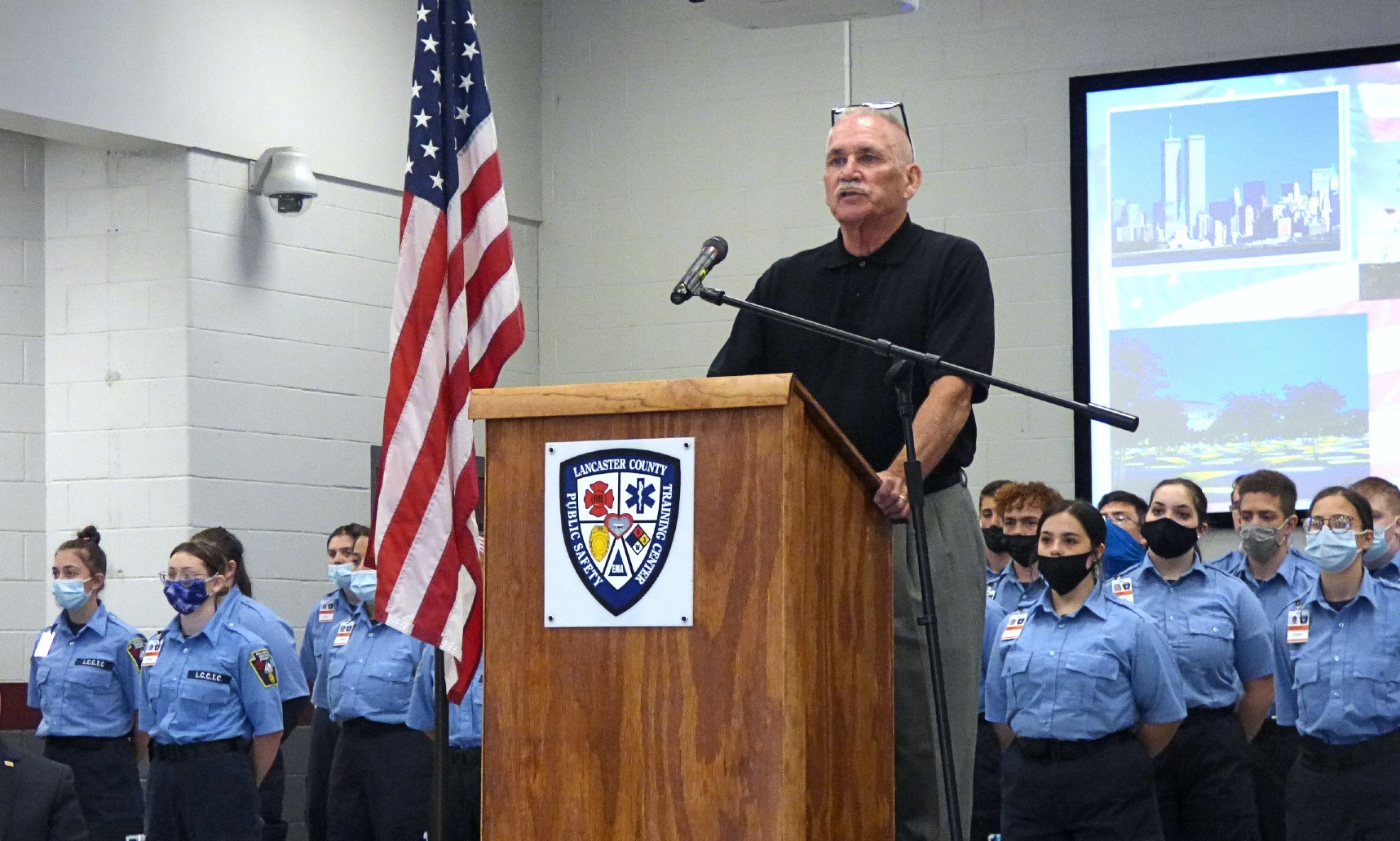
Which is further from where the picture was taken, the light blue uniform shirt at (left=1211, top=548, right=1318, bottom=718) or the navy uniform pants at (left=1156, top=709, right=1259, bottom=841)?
the light blue uniform shirt at (left=1211, top=548, right=1318, bottom=718)

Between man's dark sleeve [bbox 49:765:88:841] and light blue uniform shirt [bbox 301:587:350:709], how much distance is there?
245 cm

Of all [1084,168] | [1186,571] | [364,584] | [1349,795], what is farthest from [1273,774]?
[364,584]

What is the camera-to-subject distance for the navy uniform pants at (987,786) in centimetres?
680

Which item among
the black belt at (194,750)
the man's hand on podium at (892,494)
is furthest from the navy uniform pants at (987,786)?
the man's hand on podium at (892,494)

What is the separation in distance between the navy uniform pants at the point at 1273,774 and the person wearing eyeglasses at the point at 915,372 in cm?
395

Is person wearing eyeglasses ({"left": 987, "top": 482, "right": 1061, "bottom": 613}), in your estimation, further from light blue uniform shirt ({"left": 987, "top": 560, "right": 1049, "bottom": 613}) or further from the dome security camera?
the dome security camera

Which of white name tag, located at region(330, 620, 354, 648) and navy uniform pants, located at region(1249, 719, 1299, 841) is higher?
white name tag, located at region(330, 620, 354, 648)

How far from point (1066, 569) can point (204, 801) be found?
10.6 ft

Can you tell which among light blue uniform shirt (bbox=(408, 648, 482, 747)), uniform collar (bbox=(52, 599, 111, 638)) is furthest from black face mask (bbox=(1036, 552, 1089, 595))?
uniform collar (bbox=(52, 599, 111, 638))

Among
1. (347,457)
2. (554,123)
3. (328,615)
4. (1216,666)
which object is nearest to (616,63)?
(554,123)

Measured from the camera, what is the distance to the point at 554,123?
9.58m

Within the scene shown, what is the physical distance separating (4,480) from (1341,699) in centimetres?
541

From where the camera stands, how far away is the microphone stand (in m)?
2.65

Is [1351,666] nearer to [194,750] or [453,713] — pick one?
[453,713]
